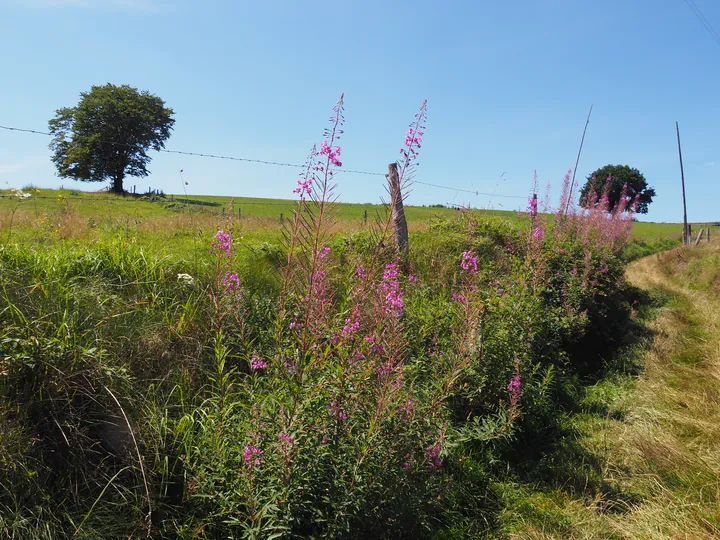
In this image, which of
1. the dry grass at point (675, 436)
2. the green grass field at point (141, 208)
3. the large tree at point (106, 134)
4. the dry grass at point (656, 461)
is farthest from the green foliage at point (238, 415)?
the large tree at point (106, 134)

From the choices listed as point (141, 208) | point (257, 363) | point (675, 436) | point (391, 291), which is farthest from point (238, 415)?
point (141, 208)

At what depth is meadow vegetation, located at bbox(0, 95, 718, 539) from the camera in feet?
7.90

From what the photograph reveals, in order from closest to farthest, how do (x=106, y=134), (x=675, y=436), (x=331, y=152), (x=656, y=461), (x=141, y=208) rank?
(x=331, y=152) → (x=656, y=461) → (x=675, y=436) → (x=141, y=208) → (x=106, y=134)

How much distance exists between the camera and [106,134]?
37.5m

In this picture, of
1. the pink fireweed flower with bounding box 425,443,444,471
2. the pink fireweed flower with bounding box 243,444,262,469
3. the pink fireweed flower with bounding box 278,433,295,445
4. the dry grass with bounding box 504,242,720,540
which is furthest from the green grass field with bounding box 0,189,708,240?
the dry grass with bounding box 504,242,720,540

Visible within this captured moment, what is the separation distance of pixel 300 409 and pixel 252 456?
0.33m

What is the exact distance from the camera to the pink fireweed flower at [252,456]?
88.7 inches

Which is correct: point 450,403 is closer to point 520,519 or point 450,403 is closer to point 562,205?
point 520,519

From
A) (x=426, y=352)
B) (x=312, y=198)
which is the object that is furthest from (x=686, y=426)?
(x=312, y=198)

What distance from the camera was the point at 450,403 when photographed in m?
4.09

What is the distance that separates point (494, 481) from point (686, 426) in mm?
2457

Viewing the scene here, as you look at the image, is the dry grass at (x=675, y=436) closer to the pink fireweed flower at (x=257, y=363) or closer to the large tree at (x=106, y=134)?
the pink fireweed flower at (x=257, y=363)

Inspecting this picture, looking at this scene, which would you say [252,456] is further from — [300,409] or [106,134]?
[106,134]

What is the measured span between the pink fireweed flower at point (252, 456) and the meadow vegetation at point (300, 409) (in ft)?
0.06
